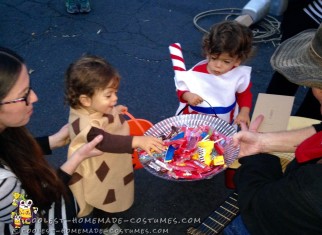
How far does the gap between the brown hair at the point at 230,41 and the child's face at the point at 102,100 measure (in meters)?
0.82

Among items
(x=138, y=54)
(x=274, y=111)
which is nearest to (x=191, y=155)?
(x=274, y=111)

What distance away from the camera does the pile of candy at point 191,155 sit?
197 cm

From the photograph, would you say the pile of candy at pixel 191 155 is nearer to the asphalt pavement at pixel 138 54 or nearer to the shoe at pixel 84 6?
the asphalt pavement at pixel 138 54

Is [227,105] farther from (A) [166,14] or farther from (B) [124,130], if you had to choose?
(A) [166,14]

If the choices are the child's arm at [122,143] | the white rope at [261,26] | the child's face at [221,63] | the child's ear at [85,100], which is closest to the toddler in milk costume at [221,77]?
the child's face at [221,63]

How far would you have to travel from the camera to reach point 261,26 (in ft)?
17.6

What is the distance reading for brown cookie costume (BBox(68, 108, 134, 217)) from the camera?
2012 millimetres

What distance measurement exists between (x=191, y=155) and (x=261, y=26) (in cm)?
389

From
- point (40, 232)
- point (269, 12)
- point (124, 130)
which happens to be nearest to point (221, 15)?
point (269, 12)

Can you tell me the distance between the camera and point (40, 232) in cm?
176

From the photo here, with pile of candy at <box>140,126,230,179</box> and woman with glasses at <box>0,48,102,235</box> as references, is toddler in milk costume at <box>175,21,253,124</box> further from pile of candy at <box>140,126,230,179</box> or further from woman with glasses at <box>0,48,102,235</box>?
woman with glasses at <box>0,48,102,235</box>

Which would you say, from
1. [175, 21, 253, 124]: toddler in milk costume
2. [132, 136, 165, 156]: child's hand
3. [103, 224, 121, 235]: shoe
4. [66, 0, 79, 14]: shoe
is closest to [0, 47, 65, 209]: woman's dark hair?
[132, 136, 165, 156]: child's hand

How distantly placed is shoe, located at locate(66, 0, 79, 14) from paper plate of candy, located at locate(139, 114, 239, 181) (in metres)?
4.00

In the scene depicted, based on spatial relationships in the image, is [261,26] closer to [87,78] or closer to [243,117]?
[243,117]
